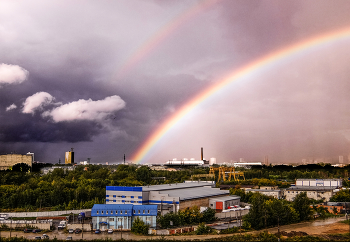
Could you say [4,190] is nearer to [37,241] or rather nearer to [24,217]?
[24,217]

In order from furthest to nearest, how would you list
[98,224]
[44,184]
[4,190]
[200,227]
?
[44,184]
[4,190]
[98,224]
[200,227]

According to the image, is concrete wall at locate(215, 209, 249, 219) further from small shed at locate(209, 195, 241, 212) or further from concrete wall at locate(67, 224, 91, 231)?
concrete wall at locate(67, 224, 91, 231)

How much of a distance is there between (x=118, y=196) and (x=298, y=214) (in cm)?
1137

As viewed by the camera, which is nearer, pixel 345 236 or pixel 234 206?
pixel 345 236

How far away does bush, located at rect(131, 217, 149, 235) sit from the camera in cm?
1622

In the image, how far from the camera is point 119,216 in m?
17.4

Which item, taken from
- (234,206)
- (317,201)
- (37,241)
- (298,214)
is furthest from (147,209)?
(317,201)

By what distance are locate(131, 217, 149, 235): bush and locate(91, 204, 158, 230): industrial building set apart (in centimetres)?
62

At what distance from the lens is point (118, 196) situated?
68.5 feet

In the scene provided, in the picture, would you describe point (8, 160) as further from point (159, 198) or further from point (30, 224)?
point (159, 198)

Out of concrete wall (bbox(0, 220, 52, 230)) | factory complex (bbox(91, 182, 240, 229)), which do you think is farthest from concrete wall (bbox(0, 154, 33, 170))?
concrete wall (bbox(0, 220, 52, 230))

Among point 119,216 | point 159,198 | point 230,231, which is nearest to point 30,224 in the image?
point 119,216

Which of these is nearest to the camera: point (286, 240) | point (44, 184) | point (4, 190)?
point (286, 240)

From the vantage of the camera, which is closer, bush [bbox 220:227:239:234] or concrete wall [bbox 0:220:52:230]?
bush [bbox 220:227:239:234]
